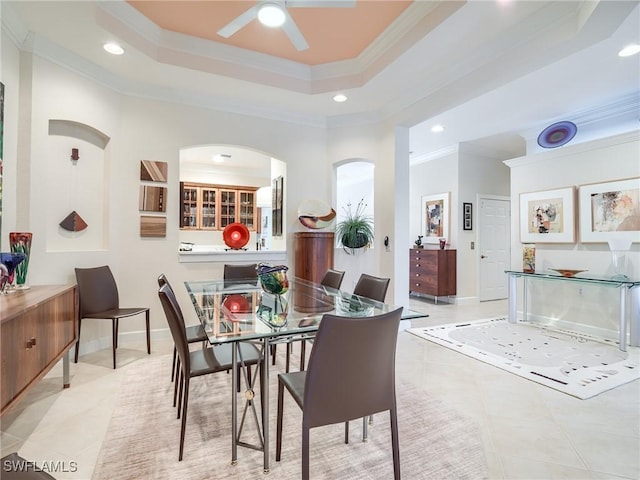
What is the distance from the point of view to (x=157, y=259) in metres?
3.71

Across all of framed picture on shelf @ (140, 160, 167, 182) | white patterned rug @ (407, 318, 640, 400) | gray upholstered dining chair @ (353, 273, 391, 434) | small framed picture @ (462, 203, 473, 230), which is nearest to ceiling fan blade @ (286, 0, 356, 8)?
gray upholstered dining chair @ (353, 273, 391, 434)

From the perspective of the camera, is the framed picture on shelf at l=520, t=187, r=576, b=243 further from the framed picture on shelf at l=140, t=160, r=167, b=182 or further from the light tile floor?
the framed picture on shelf at l=140, t=160, r=167, b=182

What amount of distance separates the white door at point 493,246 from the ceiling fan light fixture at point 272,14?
5171 millimetres

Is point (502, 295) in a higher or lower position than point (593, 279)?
lower

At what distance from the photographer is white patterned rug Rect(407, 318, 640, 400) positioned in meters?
2.74

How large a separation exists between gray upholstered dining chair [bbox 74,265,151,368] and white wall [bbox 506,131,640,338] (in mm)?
5132

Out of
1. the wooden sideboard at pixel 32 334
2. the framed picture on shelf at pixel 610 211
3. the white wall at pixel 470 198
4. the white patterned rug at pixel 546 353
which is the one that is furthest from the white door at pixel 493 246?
the wooden sideboard at pixel 32 334

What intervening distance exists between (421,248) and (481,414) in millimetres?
4325

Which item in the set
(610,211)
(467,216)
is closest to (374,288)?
(610,211)

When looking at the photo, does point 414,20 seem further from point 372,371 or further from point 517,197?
point 517,197

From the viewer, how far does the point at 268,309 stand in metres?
2.13

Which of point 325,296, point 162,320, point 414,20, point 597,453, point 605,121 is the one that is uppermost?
point 414,20

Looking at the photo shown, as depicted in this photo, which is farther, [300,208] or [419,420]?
[300,208]

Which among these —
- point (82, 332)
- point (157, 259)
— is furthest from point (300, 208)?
point (82, 332)
